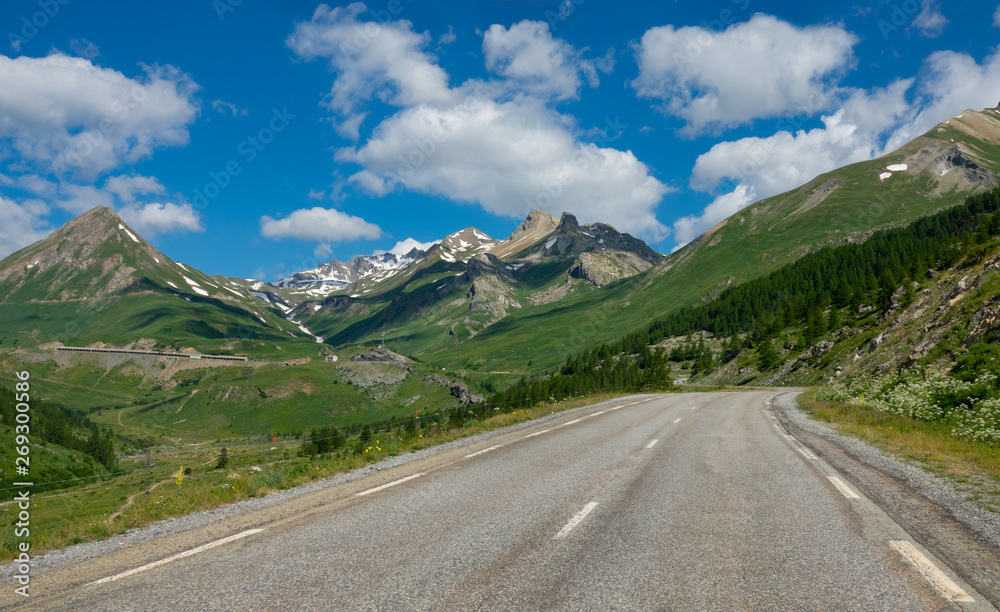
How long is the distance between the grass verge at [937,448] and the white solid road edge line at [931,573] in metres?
3.75

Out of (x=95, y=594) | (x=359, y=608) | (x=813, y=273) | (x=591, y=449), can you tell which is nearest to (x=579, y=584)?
(x=359, y=608)

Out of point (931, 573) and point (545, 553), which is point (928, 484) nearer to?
point (931, 573)

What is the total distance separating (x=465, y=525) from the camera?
8773mm

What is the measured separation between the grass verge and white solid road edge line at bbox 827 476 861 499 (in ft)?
6.88

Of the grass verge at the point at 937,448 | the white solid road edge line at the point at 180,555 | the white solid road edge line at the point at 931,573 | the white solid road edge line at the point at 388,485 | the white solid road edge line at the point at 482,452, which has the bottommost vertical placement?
the grass verge at the point at 937,448

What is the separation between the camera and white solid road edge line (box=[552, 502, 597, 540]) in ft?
26.5

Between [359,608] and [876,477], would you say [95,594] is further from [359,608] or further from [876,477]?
[876,477]

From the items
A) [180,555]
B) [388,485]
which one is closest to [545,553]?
[180,555]

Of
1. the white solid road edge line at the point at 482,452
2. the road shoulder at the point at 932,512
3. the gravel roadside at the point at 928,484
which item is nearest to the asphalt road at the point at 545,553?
the road shoulder at the point at 932,512

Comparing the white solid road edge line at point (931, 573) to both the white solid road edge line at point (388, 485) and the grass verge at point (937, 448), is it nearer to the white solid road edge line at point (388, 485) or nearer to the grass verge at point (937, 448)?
the grass verge at point (937, 448)

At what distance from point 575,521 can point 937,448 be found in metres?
15.1

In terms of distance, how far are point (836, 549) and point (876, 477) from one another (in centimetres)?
687

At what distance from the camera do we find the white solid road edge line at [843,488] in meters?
10.6

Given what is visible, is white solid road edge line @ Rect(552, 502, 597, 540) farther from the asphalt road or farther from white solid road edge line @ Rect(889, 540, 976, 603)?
white solid road edge line @ Rect(889, 540, 976, 603)
